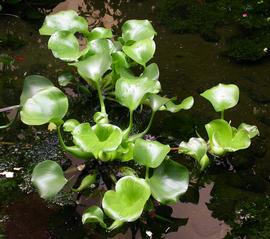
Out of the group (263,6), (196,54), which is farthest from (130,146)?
(263,6)

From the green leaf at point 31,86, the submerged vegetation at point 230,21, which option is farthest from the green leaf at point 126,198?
the submerged vegetation at point 230,21

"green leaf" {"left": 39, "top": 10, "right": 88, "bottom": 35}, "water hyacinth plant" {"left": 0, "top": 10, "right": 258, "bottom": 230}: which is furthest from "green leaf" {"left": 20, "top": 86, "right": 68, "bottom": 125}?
"green leaf" {"left": 39, "top": 10, "right": 88, "bottom": 35}

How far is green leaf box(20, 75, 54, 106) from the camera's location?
204 cm

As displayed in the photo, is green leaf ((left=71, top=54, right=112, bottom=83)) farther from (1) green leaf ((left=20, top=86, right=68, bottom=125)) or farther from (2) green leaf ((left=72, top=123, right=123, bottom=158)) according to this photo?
(2) green leaf ((left=72, top=123, right=123, bottom=158))

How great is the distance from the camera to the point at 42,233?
1.81 metres

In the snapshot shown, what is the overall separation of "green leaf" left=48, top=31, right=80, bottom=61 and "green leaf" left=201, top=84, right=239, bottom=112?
0.62m

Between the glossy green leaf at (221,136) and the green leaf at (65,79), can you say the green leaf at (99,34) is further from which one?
the glossy green leaf at (221,136)

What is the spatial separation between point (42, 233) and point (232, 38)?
Answer: 65.4 inches

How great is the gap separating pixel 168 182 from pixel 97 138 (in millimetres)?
313

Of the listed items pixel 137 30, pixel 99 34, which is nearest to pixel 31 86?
pixel 99 34

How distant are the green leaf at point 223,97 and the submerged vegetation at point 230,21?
72cm

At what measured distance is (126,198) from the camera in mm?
1632

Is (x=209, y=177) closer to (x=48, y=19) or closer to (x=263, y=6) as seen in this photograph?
(x=48, y=19)

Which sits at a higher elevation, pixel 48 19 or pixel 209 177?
pixel 48 19
